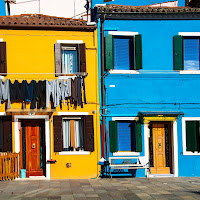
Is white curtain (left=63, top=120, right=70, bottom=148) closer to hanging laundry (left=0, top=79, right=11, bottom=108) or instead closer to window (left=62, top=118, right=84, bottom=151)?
window (left=62, top=118, right=84, bottom=151)

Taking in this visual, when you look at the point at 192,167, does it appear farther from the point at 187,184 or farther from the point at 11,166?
the point at 11,166

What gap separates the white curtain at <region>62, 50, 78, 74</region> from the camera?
15.7 meters

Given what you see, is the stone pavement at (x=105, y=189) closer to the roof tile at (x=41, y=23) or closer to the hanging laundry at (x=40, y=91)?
the hanging laundry at (x=40, y=91)

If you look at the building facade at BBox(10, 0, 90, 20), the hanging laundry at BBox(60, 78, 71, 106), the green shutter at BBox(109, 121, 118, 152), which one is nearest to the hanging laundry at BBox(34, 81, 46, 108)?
the hanging laundry at BBox(60, 78, 71, 106)

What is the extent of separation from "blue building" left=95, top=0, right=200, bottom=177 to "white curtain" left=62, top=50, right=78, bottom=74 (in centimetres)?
110

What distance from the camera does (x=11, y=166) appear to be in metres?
14.4

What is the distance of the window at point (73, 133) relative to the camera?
15.2m

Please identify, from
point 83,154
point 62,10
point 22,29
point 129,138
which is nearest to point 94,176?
point 83,154

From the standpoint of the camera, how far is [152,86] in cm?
1595

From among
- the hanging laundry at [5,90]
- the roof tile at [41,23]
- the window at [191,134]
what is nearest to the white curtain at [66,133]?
the hanging laundry at [5,90]

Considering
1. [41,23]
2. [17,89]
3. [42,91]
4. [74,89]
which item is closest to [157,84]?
[74,89]

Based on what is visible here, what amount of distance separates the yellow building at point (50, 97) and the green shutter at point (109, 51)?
0.49 metres

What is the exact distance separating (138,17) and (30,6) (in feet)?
25.9

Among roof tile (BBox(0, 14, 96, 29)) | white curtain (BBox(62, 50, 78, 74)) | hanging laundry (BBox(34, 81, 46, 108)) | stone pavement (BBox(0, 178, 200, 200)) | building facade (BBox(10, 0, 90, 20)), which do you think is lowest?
stone pavement (BBox(0, 178, 200, 200))
